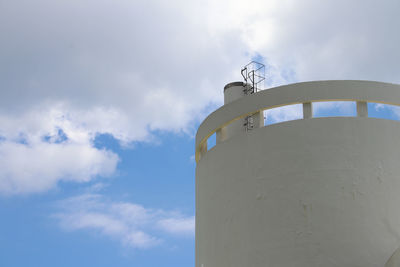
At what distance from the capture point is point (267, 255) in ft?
51.3

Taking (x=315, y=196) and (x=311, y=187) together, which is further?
(x=311, y=187)

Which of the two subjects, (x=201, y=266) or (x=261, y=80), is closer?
(x=201, y=266)

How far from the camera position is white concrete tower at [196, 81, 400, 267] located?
596 inches

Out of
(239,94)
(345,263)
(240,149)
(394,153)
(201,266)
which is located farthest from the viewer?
(239,94)

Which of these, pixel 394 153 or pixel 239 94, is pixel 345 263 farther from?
pixel 239 94

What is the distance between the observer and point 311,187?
15625 millimetres

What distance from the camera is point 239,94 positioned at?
21.2 m

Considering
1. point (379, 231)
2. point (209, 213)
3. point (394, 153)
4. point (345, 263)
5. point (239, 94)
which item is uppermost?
point (239, 94)

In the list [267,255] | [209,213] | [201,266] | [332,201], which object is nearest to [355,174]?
[332,201]

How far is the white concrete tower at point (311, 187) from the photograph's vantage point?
49.7 feet

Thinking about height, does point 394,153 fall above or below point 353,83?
below

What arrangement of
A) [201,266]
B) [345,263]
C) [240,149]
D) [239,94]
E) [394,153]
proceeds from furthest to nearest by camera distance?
1. [239,94]
2. [201,266]
3. [240,149]
4. [394,153]
5. [345,263]

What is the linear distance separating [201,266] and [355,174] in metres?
6.73

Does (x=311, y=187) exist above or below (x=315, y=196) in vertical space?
above
